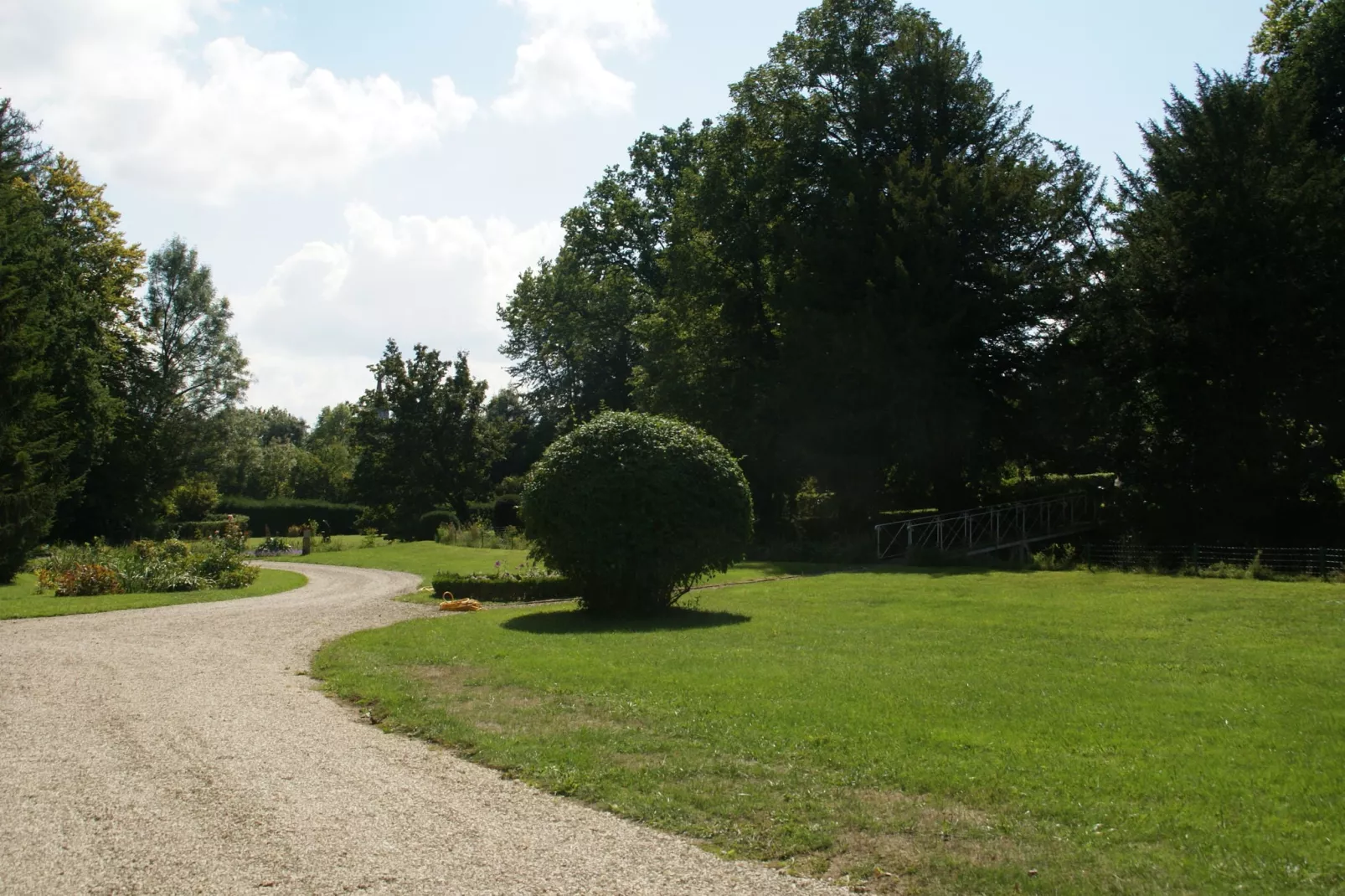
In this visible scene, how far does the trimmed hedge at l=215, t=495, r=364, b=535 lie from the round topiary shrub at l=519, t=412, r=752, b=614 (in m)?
47.5

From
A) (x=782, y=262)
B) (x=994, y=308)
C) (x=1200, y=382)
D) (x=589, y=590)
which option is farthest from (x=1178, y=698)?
(x=782, y=262)

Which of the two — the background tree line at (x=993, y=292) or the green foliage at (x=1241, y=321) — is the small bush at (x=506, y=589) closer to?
the background tree line at (x=993, y=292)

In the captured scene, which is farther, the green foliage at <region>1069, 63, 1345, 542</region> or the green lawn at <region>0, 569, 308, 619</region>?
the green foliage at <region>1069, 63, 1345, 542</region>

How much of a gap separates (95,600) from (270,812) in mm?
17153

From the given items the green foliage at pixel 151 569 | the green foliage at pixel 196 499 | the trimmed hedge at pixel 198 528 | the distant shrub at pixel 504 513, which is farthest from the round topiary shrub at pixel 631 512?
the green foliage at pixel 196 499

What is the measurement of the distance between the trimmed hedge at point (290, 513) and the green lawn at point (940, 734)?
51.0 metres

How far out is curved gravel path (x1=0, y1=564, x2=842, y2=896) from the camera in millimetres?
5051

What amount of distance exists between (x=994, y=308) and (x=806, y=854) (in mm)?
29477

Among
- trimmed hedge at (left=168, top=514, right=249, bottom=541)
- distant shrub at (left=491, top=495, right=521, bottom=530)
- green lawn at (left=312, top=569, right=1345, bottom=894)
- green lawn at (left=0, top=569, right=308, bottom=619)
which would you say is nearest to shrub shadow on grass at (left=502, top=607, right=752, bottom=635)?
green lawn at (left=312, top=569, right=1345, bottom=894)

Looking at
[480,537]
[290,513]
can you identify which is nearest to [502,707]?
[480,537]

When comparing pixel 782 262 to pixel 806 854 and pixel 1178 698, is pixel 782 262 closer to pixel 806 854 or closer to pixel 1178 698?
pixel 1178 698

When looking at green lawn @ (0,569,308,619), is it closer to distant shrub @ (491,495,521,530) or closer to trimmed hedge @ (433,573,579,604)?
trimmed hedge @ (433,573,579,604)

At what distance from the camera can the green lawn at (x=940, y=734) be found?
5.20 metres

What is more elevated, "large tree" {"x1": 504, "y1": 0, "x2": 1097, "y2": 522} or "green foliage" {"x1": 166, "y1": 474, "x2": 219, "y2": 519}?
"large tree" {"x1": 504, "y1": 0, "x2": 1097, "y2": 522}
